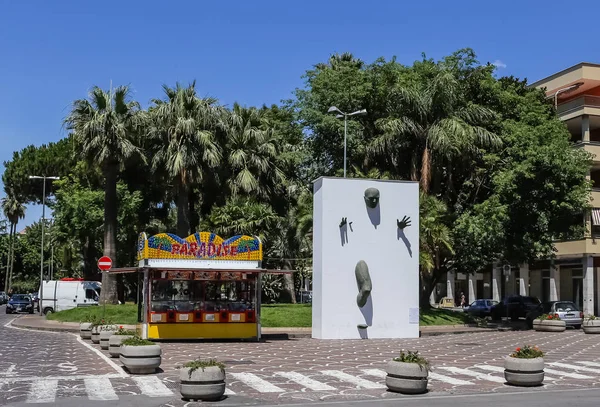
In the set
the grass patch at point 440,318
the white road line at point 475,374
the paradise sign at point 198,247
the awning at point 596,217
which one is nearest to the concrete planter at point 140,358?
the white road line at point 475,374

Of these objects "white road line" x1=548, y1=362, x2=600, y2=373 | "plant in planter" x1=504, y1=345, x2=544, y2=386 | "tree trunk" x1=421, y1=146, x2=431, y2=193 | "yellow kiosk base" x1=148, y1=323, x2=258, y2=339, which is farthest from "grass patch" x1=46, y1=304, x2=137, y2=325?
"plant in planter" x1=504, y1=345, x2=544, y2=386

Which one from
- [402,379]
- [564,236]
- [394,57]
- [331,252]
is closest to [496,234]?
[564,236]

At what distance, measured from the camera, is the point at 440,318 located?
111 ft

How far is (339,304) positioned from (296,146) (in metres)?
16.2

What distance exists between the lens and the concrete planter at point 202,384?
11.9 meters

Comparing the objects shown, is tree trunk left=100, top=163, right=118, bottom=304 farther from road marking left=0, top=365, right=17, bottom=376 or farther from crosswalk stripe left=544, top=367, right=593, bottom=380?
crosswalk stripe left=544, top=367, right=593, bottom=380

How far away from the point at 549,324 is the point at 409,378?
21.9 metres

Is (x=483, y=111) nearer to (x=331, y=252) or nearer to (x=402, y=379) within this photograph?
(x=331, y=252)

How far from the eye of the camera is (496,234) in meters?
32.4

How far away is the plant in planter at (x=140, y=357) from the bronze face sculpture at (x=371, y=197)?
44.0 feet

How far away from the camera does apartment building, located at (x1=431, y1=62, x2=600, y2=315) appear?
4584 cm

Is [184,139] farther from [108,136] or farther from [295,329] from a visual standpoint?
[295,329]

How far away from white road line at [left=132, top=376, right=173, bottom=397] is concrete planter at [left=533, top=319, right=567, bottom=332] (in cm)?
2291

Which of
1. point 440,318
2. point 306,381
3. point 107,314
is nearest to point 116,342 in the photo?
point 306,381
